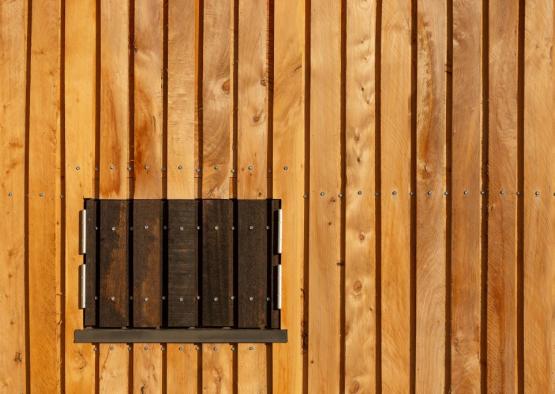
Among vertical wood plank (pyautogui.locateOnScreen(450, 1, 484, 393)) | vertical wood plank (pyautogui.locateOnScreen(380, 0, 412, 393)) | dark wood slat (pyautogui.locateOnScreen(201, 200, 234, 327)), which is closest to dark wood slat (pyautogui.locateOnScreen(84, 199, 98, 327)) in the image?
dark wood slat (pyautogui.locateOnScreen(201, 200, 234, 327))

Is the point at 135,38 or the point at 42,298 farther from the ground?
the point at 135,38

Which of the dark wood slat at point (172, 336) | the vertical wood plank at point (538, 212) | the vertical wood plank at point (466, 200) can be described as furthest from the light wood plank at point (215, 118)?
the vertical wood plank at point (538, 212)

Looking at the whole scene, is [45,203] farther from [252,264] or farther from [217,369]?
[217,369]

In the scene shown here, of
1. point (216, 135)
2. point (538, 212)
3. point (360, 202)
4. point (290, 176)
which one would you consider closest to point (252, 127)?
point (216, 135)

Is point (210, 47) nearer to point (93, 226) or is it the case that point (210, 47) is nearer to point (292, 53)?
point (292, 53)

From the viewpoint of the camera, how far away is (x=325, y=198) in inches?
113

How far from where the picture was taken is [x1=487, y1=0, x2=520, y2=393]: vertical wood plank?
9.37 feet

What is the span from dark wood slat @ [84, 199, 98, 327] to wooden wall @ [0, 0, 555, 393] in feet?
0.24

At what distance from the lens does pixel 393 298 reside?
2857mm

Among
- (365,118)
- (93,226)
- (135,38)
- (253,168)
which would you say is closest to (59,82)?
(135,38)

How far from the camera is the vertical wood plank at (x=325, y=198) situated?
2854 millimetres

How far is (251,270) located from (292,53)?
1.17 metres

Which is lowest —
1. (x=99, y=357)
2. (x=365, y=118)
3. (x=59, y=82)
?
(x=99, y=357)

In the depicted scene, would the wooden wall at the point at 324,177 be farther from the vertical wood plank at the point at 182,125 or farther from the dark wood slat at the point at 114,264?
the dark wood slat at the point at 114,264
